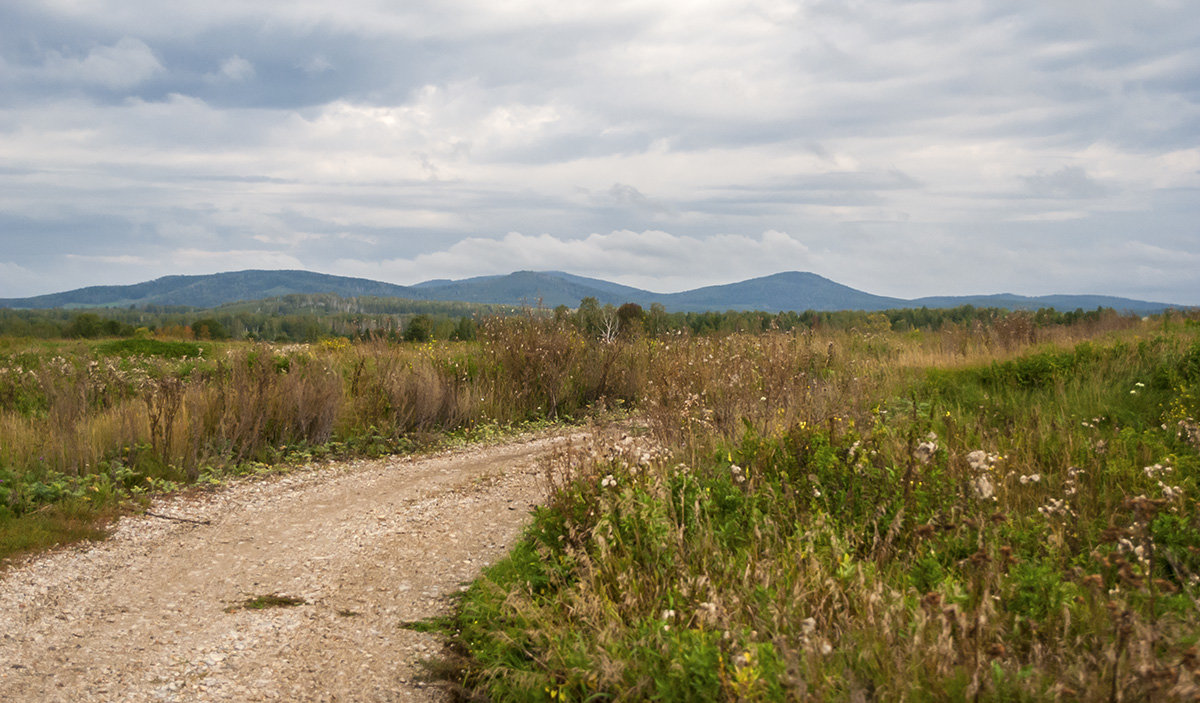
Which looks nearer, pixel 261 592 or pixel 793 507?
pixel 793 507

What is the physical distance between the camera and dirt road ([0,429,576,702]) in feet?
13.0

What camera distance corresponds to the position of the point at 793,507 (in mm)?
4566

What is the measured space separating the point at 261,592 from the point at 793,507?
3597 millimetres

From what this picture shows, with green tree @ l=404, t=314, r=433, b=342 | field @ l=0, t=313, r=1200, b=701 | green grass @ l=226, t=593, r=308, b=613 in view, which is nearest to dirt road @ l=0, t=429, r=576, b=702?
green grass @ l=226, t=593, r=308, b=613

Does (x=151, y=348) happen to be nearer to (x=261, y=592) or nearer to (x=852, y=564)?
(x=261, y=592)

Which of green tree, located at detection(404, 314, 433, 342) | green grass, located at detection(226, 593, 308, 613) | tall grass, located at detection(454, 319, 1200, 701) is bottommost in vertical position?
green grass, located at detection(226, 593, 308, 613)

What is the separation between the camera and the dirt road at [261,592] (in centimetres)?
395

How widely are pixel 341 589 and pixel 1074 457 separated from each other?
18.1 feet

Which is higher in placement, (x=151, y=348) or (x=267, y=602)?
(x=151, y=348)

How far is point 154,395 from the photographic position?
9617 mm

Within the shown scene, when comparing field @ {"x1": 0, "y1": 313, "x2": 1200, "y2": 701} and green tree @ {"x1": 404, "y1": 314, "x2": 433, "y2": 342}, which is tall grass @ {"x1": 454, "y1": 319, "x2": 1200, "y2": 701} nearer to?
field @ {"x1": 0, "y1": 313, "x2": 1200, "y2": 701}

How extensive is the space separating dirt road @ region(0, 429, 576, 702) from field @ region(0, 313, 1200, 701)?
1.75 ft

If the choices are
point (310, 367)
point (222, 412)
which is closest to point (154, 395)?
point (222, 412)

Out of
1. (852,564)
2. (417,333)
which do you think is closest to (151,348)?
(417,333)
